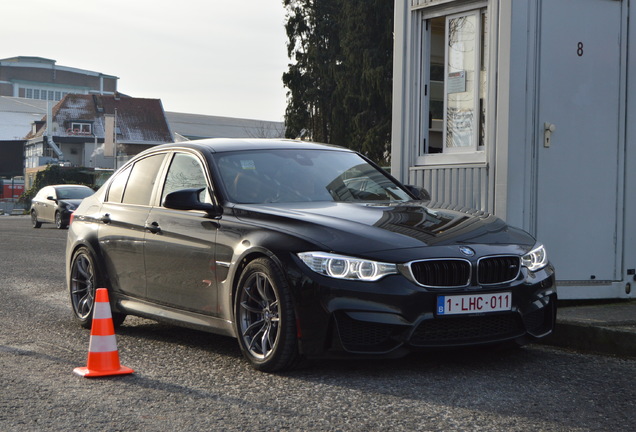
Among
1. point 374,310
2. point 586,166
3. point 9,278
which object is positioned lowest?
point 9,278

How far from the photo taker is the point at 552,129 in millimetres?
8727

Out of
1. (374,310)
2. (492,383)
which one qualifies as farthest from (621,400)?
(374,310)

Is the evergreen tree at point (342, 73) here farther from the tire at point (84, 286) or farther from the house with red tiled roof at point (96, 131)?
the house with red tiled roof at point (96, 131)

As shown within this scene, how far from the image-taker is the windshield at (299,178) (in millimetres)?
6934

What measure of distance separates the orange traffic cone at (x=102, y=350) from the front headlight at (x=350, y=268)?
139 centimetres

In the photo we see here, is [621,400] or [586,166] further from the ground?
[586,166]

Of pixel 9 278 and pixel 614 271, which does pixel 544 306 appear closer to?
pixel 614 271

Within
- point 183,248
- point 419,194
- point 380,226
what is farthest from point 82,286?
point 380,226

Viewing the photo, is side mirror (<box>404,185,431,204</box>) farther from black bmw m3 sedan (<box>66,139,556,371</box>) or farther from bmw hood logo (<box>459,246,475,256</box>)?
bmw hood logo (<box>459,246,475,256</box>)

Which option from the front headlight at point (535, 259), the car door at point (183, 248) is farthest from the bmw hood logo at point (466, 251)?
the car door at point (183, 248)

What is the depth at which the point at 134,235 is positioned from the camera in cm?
761

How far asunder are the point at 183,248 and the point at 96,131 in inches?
3469

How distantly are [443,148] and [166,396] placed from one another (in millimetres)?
5080

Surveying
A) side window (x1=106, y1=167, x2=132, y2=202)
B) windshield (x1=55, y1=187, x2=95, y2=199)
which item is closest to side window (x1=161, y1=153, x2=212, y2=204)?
side window (x1=106, y1=167, x2=132, y2=202)
